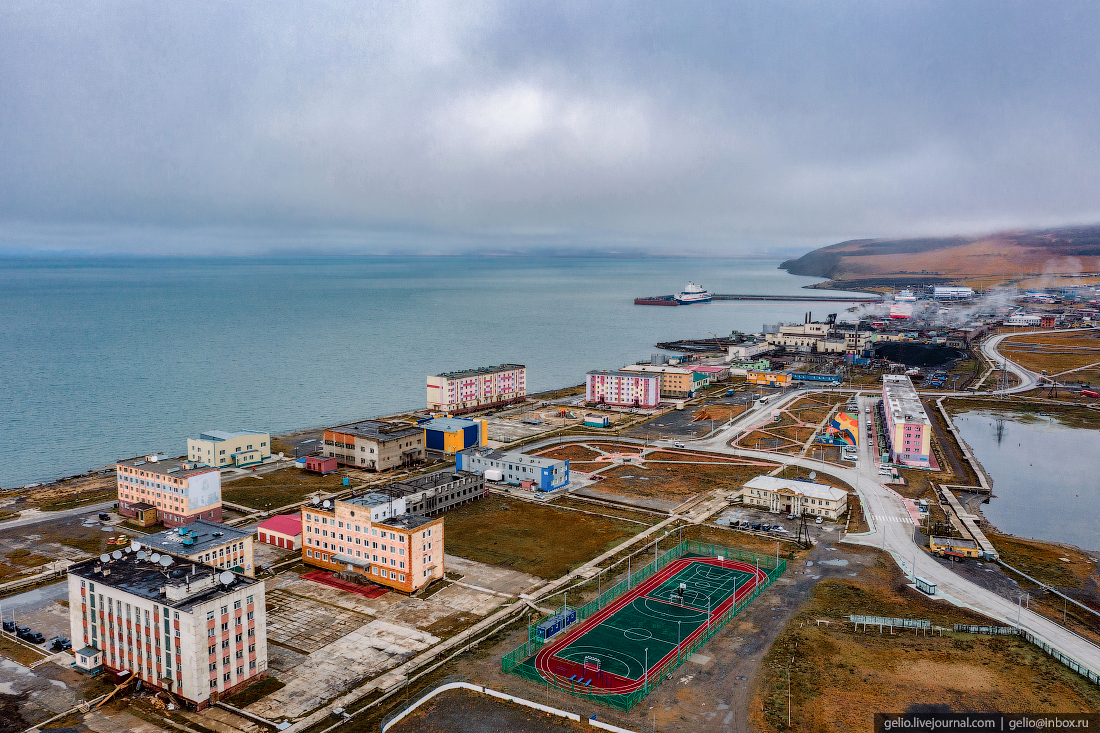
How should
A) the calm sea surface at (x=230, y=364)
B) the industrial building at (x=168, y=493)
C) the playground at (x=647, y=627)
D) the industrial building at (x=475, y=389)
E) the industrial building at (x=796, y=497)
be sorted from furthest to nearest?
the industrial building at (x=475, y=389), the calm sea surface at (x=230, y=364), the industrial building at (x=796, y=497), the industrial building at (x=168, y=493), the playground at (x=647, y=627)

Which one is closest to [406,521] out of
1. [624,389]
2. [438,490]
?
[438,490]

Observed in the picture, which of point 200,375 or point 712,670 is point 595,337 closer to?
point 200,375

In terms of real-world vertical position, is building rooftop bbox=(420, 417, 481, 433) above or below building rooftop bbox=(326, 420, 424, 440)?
below

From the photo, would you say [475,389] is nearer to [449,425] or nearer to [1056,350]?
[449,425]

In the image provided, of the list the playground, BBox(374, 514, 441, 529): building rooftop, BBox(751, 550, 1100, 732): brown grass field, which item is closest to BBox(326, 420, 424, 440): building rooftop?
BBox(374, 514, 441, 529): building rooftop

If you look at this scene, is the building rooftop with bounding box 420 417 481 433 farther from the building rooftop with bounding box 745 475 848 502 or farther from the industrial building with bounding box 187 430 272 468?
the building rooftop with bounding box 745 475 848 502

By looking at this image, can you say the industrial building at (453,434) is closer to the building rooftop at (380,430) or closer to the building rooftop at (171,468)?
the building rooftop at (380,430)

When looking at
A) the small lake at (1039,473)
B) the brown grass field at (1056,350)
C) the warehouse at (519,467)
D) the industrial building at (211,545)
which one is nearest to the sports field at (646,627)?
the warehouse at (519,467)
